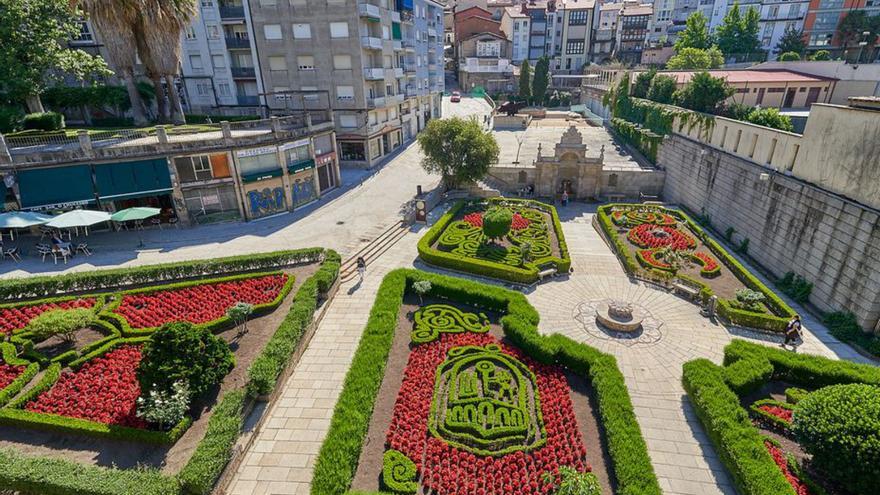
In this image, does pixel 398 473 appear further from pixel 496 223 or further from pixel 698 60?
pixel 698 60

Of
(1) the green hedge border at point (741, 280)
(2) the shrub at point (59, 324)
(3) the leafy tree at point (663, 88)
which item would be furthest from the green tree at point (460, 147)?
(2) the shrub at point (59, 324)

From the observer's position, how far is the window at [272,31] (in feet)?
155

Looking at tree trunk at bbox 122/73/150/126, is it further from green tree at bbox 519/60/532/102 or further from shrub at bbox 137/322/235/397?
green tree at bbox 519/60/532/102

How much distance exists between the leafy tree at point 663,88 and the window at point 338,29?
1533 inches

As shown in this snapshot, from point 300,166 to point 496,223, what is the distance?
2028 centimetres

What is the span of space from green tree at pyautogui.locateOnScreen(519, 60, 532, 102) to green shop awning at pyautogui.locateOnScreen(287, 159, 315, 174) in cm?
6467

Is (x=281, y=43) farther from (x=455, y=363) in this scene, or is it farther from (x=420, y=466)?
(x=420, y=466)

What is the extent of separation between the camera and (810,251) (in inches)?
987

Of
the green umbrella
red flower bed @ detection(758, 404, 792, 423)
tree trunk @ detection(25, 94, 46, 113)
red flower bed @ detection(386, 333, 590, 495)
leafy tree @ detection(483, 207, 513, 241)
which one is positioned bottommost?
red flower bed @ detection(386, 333, 590, 495)

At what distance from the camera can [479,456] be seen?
15.2 m

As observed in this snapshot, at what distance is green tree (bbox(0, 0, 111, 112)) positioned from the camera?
30.4 m

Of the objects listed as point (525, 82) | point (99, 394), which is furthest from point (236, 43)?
point (525, 82)

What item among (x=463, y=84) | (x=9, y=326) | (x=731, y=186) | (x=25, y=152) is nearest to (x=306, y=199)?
(x=25, y=152)

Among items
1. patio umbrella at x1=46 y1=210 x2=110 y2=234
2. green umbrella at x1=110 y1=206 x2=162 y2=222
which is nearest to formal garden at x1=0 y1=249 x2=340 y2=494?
patio umbrella at x1=46 y1=210 x2=110 y2=234
